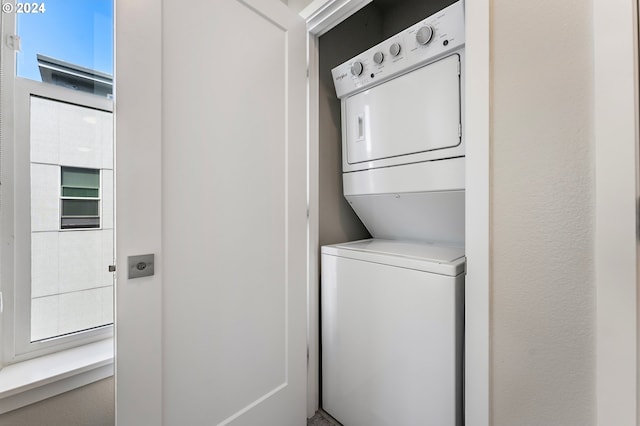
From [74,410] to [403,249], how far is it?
1.52 meters

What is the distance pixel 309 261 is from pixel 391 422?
828 mm

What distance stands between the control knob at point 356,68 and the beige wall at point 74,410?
1805 mm

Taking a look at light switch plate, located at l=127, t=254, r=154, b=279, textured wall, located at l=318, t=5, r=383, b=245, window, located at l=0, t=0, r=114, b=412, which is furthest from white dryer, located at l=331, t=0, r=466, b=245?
window, located at l=0, t=0, r=114, b=412

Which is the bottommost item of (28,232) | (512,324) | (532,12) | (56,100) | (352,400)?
(352,400)

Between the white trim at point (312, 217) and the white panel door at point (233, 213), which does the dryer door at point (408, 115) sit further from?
the white panel door at point (233, 213)

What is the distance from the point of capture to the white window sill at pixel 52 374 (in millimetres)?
859

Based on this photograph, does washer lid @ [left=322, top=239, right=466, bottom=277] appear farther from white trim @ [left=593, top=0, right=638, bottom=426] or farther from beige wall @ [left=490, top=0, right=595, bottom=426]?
white trim @ [left=593, top=0, right=638, bottom=426]

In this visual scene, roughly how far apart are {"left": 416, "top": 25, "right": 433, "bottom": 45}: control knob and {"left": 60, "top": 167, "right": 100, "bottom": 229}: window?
1.53m

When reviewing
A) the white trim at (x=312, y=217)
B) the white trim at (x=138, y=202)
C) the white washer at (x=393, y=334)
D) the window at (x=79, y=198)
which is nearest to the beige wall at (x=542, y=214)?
the white washer at (x=393, y=334)

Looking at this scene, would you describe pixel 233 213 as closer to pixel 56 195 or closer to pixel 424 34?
pixel 56 195

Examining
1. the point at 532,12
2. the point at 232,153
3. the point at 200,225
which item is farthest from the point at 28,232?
the point at 532,12

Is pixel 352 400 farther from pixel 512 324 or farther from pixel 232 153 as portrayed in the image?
pixel 232 153

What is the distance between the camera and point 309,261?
147cm

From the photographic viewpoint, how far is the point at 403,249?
Answer: 1.33 metres
